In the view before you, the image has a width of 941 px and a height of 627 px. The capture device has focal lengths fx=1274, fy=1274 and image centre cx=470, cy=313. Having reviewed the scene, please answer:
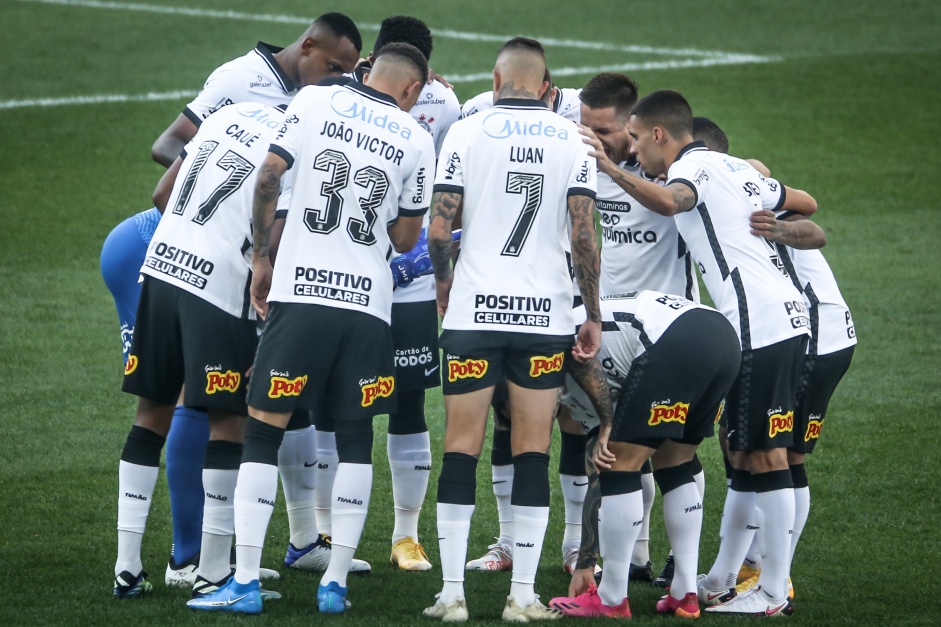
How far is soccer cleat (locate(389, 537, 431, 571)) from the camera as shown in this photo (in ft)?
19.7

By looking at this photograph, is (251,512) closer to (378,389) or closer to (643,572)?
(378,389)

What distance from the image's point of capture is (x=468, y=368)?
16.8ft

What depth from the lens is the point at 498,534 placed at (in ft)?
21.6

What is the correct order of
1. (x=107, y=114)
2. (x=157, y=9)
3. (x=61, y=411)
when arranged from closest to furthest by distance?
1. (x=61, y=411)
2. (x=107, y=114)
3. (x=157, y=9)

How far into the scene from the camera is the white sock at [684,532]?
5312 millimetres

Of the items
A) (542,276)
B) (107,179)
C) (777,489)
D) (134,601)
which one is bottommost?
(134,601)

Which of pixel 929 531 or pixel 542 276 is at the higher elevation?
pixel 542 276

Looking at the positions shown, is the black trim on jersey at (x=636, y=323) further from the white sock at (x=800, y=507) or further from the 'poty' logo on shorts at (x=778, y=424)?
the white sock at (x=800, y=507)

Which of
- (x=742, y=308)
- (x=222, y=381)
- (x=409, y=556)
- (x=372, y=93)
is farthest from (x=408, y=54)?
(x=409, y=556)

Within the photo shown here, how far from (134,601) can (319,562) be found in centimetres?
101

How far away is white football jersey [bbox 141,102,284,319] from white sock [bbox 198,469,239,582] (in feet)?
2.28

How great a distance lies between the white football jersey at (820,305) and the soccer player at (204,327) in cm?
238

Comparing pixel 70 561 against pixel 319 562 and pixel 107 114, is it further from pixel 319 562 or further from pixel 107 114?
pixel 107 114

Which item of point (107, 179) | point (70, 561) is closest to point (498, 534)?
point (70, 561)
